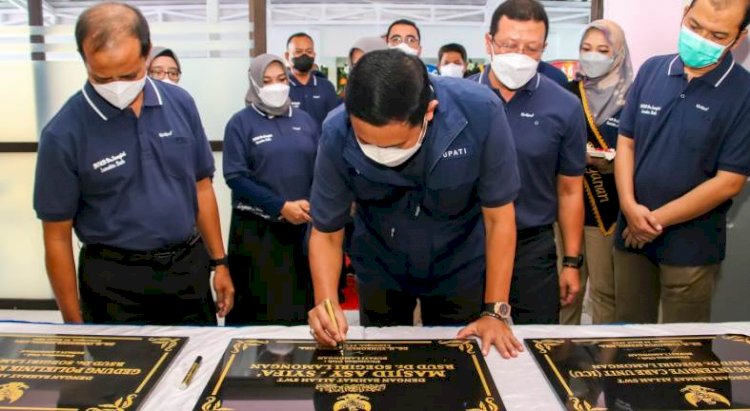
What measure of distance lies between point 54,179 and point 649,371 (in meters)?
1.34

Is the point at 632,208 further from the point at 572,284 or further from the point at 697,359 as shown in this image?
Answer: the point at 697,359

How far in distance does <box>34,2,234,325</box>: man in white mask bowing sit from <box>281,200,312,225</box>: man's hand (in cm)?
65

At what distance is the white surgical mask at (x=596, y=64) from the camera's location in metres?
2.30

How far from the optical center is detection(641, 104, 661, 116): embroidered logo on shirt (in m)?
1.80

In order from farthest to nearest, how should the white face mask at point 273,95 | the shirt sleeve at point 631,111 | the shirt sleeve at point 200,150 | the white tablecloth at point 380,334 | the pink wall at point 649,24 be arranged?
the pink wall at point 649,24
the white face mask at point 273,95
the shirt sleeve at point 631,111
the shirt sleeve at point 200,150
the white tablecloth at point 380,334

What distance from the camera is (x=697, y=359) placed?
1.10m

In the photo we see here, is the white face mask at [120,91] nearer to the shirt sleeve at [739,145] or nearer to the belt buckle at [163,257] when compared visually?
the belt buckle at [163,257]

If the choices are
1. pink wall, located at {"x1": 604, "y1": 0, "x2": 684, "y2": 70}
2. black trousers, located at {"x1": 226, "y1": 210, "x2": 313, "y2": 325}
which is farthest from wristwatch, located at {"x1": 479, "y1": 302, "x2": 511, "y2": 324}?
pink wall, located at {"x1": 604, "y1": 0, "x2": 684, "y2": 70}

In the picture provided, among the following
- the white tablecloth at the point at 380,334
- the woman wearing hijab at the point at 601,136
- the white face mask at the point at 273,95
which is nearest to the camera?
the white tablecloth at the point at 380,334

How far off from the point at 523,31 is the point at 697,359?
1048mm

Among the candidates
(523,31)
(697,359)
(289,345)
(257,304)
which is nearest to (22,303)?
(257,304)

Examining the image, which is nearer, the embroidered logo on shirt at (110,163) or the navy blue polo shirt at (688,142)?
the embroidered logo on shirt at (110,163)

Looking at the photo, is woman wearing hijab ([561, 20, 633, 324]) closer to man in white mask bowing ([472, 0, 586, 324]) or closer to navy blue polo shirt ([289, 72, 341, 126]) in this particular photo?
man in white mask bowing ([472, 0, 586, 324])

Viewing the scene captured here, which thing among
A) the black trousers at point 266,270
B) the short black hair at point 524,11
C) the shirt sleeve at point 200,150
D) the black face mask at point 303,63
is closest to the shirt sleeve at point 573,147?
the short black hair at point 524,11
